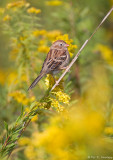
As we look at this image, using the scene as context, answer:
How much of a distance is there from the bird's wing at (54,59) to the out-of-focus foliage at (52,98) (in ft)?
0.48

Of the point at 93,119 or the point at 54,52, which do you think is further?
the point at 54,52

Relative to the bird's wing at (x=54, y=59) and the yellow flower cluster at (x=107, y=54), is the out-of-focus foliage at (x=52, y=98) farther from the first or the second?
the bird's wing at (x=54, y=59)

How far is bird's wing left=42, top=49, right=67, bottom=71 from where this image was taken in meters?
3.61

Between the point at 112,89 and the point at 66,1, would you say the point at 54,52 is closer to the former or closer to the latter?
the point at 112,89

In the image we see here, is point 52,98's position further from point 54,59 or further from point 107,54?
point 107,54

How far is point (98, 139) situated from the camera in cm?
156

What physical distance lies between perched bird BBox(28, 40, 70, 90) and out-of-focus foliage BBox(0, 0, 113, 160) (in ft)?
0.52

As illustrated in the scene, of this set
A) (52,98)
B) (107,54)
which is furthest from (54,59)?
(107,54)

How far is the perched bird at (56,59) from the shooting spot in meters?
3.58

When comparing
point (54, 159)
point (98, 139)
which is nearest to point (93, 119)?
point (98, 139)

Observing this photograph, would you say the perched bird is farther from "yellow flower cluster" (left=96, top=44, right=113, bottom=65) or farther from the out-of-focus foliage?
"yellow flower cluster" (left=96, top=44, right=113, bottom=65)

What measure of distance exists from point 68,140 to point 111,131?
1.36 m

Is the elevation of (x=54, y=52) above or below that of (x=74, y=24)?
below

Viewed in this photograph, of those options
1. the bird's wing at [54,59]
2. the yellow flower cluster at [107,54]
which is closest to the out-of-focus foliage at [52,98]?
the yellow flower cluster at [107,54]
